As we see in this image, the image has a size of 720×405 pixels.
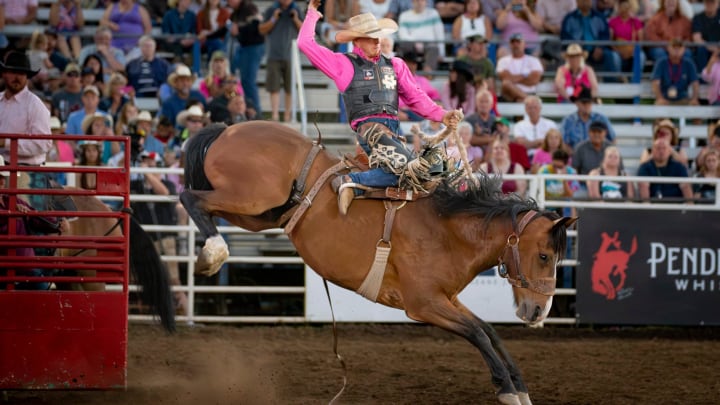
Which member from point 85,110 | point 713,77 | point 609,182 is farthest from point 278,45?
point 713,77

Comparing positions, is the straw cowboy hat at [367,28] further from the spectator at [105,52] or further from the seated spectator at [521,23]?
the seated spectator at [521,23]

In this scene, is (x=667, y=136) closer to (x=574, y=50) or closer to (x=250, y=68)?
(x=574, y=50)

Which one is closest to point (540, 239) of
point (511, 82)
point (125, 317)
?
point (125, 317)

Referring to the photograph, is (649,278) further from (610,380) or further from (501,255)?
(501,255)

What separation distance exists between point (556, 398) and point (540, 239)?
1.55 metres

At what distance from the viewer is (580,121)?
13.2 meters

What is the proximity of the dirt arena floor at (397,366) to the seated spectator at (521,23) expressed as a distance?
16.8 ft

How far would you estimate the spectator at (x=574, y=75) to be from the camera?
13891 mm

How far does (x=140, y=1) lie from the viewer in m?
15.3

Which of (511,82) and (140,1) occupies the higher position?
(140,1)

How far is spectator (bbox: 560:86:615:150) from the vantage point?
42.8 ft

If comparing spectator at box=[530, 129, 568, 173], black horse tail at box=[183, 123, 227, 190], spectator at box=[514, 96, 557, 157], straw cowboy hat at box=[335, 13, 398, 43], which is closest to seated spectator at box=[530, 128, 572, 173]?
spectator at box=[530, 129, 568, 173]

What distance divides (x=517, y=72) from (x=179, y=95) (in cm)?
442

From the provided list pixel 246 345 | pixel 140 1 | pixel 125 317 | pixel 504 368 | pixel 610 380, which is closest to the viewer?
pixel 504 368
